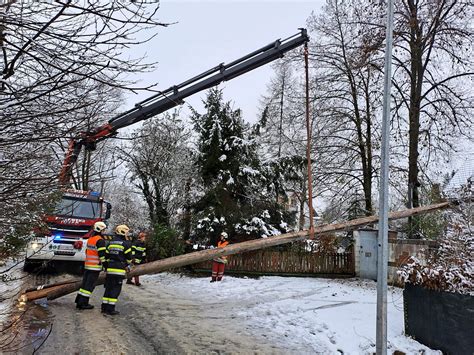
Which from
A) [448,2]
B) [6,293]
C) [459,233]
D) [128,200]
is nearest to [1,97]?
[6,293]

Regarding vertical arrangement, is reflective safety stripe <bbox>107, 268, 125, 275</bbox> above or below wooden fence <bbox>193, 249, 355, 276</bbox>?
below

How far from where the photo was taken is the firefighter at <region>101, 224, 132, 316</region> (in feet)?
27.5

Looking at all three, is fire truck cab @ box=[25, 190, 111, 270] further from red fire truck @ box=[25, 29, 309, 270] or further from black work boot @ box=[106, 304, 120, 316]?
black work boot @ box=[106, 304, 120, 316]

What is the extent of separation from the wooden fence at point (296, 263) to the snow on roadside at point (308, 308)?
2.29 ft

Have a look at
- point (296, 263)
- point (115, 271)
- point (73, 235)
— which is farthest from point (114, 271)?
point (296, 263)

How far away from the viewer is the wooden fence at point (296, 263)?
1519 cm

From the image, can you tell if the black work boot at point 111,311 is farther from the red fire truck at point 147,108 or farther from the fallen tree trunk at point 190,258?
the red fire truck at point 147,108

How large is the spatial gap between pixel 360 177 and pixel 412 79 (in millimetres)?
4894

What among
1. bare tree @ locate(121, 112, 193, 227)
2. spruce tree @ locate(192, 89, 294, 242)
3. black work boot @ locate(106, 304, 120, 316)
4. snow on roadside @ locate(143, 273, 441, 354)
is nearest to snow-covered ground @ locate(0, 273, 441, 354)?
snow on roadside @ locate(143, 273, 441, 354)

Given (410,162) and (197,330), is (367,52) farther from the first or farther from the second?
(197,330)

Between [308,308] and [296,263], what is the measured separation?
5844mm

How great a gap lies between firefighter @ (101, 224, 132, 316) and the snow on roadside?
104 inches

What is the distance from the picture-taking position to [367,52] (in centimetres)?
1566

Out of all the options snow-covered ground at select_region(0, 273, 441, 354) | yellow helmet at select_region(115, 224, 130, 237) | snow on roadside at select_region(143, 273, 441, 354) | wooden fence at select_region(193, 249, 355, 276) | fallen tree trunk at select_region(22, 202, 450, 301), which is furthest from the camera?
wooden fence at select_region(193, 249, 355, 276)
